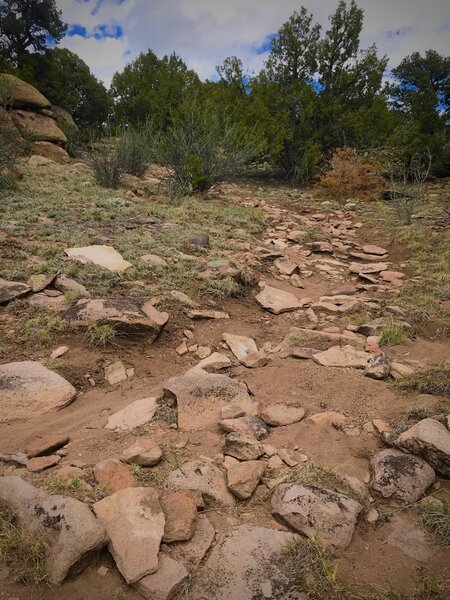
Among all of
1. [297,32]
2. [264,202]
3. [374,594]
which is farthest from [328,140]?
[374,594]

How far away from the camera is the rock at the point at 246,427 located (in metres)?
2.18

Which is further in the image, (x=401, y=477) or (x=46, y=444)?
(x=46, y=444)

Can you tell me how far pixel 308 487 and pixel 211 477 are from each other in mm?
468

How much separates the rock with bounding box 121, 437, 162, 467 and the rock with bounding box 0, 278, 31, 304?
2.20 metres

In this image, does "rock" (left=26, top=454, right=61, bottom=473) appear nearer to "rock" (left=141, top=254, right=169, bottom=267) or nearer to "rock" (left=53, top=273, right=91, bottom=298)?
"rock" (left=53, top=273, right=91, bottom=298)

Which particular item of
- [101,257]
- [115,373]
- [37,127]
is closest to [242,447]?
[115,373]

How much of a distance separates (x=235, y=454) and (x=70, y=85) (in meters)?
17.6

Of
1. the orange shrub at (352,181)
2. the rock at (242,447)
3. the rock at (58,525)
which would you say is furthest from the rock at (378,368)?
the orange shrub at (352,181)

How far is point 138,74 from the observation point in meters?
17.4

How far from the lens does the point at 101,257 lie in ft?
14.9

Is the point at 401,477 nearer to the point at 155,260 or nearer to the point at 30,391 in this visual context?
the point at 30,391

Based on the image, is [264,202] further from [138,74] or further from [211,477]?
[138,74]

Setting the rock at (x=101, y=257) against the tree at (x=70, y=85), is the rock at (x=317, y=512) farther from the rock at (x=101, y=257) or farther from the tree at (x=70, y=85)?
the tree at (x=70, y=85)

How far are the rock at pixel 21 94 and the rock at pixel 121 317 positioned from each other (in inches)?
405
